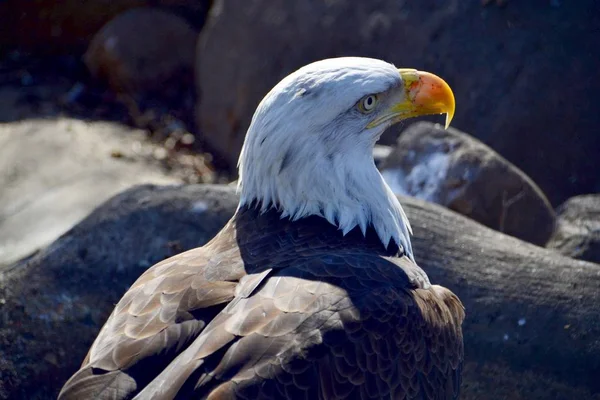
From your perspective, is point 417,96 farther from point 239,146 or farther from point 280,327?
point 239,146

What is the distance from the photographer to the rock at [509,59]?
278 inches

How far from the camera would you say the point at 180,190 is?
17.9 feet

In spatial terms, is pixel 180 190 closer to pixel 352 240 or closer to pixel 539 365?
pixel 352 240

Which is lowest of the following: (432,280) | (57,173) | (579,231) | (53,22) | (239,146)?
Result: (57,173)

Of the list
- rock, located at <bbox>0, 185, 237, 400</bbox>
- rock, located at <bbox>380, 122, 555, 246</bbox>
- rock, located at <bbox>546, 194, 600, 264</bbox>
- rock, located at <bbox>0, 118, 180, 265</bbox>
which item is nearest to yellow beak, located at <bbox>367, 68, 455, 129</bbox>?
rock, located at <bbox>0, 185, 237, 400</bbox>

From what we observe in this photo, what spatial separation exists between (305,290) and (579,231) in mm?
2969

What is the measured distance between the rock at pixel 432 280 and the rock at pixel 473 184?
0.65 meters

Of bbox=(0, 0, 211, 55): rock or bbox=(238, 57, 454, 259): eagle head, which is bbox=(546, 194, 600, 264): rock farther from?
bbox=(0, 0, 211, 55): rock

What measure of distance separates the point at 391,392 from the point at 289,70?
5026 millimetres

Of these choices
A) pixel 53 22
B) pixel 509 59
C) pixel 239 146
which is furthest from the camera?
pixel 53 22

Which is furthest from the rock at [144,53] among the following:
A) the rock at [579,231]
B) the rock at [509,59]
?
the rock at [579,231]

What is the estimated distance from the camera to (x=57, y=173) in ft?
27.0

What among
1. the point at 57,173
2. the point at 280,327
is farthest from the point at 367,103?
the point at 57,173

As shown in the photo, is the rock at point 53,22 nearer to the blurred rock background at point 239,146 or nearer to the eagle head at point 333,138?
the blurred rock background at point 239,146
